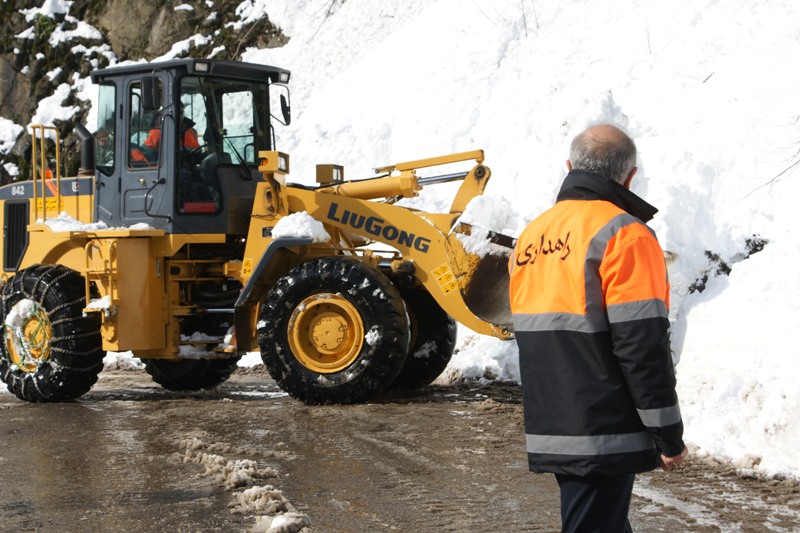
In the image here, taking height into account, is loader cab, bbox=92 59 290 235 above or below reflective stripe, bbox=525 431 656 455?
above

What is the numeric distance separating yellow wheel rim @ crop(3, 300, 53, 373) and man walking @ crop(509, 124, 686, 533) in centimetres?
776

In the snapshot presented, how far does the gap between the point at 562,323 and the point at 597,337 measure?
0.12 m

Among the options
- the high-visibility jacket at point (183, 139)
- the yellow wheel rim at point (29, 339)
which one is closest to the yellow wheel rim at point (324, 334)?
the high-visibility jacket at point (183, 139)

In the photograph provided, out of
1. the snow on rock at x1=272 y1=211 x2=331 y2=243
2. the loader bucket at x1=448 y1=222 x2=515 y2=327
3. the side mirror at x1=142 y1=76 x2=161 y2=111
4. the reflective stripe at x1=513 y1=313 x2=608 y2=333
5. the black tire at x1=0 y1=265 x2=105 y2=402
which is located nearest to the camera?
the reflective stripe at x1=513 y1=313 x2=608 y2=333

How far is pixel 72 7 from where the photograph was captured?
76.4 ft

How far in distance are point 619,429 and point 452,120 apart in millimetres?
14260

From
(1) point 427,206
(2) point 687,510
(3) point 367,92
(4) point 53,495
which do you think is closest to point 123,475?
(4) point 53,495

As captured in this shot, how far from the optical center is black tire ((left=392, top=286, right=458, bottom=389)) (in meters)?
10.3

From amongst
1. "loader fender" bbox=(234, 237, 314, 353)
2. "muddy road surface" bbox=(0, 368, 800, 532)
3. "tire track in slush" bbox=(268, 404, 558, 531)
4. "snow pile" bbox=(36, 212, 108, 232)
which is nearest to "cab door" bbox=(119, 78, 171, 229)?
"snow pile" bbox=(36, 212, 108, 232)

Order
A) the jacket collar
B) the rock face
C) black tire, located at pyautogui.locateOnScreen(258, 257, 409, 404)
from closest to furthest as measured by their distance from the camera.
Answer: the jacket collar → black tire, located at pyautogui.locateOnScreen(258, 257, 409, 404) → the rock face

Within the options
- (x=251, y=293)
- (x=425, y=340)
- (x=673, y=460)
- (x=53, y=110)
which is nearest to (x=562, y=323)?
(x=673, y=460)

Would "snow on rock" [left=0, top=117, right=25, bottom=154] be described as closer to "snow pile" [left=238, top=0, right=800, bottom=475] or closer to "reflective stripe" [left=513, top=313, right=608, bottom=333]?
"snow pile" [left=238, top=0, right=800, bottom=475]

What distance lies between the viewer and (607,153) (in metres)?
3.38

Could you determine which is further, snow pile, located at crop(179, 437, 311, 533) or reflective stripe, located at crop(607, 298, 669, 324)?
snow pile, located at crop(179, 437, 311, 533)
